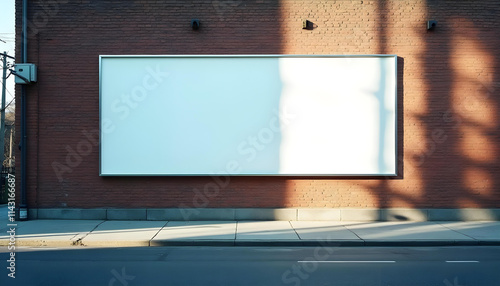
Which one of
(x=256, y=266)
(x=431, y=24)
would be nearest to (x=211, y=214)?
(x=256, y=266)

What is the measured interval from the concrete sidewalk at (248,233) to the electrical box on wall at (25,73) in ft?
13.6

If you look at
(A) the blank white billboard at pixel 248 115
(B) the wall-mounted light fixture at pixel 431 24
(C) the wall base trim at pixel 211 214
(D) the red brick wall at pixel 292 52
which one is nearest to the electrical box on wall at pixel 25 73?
(D) the red brick wall at pixel 292 52

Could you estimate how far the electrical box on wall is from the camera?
12.4 m

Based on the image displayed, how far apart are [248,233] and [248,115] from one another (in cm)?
373

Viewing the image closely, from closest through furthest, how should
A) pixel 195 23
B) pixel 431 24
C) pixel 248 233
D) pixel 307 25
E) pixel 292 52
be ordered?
pixel 248 233 → pixel 195 23 → pixel 431 24 → pixel 307 25 → pixel 292 52

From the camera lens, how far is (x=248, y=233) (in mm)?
10852

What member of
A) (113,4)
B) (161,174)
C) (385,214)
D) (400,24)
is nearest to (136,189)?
(161,174)

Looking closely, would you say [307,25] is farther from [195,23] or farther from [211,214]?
[211,214]

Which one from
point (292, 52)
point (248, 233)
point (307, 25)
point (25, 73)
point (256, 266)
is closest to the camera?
point (256, 266)

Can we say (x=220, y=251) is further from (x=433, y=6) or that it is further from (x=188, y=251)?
(x=433, y=6)

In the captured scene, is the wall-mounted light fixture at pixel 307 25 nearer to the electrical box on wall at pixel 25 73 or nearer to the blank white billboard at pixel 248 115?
the blank white billboard at pixel 248 115

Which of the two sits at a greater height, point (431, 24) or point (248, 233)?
point (431, 24)

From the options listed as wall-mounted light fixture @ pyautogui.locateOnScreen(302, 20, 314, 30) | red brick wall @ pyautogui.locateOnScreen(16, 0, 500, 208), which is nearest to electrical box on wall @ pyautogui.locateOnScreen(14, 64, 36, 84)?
red brick wall @ pyautogui.locateOnScreen(16, 0, 500, 208)

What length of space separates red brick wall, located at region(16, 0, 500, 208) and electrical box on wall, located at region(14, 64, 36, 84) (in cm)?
33
